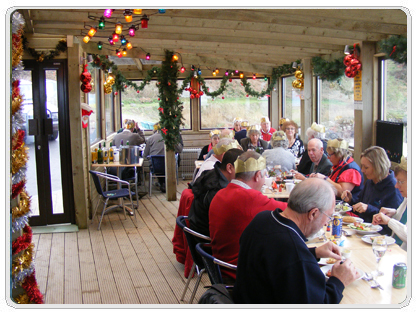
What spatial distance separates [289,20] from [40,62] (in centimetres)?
360

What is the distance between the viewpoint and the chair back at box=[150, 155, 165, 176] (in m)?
9.25

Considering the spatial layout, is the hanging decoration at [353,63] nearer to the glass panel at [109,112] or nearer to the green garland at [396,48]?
the green garland at [396,48]

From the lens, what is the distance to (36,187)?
6656mm

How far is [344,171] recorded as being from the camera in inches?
189

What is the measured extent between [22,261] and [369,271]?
224 cm

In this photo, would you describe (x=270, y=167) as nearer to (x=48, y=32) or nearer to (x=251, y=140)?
(x=251, y=140)

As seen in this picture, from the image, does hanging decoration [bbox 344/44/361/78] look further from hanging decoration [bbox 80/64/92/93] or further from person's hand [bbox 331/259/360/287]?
person's hand [bbox 331/259/360/287]

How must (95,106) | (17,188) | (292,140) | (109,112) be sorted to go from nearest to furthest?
(17,188) < (292,140) < (95,106) < (109,112)

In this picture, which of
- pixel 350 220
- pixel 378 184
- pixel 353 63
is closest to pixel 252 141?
pixel 353 63

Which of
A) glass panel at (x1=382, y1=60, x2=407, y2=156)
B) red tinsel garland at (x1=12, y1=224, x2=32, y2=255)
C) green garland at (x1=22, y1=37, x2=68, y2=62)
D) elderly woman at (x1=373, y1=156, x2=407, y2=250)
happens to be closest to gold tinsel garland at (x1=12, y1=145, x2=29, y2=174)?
red tinsel garland at (x1=12, y1=224, x2=32, y2=255)

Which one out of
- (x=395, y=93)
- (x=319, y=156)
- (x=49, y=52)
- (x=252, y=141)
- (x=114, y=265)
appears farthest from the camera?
(x=252, y=141)

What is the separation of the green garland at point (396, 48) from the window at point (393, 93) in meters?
0.43

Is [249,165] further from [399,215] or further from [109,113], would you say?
[109,113]

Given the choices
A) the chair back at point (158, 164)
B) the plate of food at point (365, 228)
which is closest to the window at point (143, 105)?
the chair back at point (158, 164)
